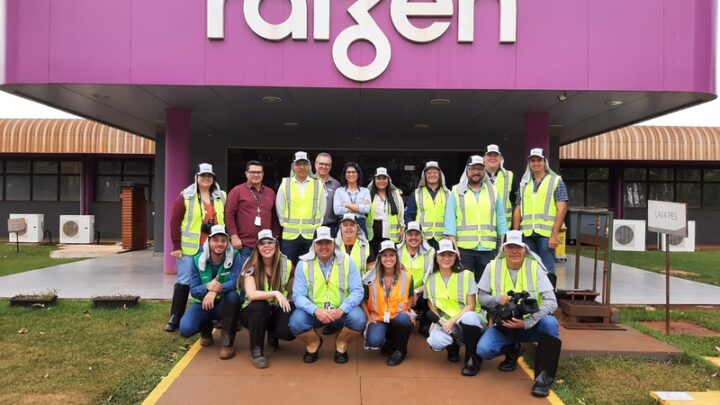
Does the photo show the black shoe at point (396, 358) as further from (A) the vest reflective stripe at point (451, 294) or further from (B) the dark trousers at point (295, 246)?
(B) the dark trousers at point (295, 246)

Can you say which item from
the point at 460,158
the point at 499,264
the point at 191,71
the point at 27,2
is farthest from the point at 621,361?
the point at 460,158

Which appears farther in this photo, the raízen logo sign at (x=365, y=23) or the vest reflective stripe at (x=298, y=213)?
the raízen logo sign at (x=365, y=23)

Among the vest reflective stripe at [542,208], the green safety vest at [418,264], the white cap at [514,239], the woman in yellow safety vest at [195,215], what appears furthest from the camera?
the woman in yellow safety vest at [195,215]

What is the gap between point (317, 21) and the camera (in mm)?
6656

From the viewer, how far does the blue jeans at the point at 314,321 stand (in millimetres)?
4215

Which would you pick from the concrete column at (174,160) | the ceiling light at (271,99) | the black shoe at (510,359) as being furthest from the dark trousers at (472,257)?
the concrete column at (174,160)

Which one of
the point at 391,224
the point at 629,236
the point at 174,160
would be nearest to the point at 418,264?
the point at 391,224

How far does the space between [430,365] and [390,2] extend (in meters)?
4.67

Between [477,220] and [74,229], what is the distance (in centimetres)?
1426

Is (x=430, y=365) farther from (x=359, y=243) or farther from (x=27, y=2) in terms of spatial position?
(x=27, y=2)

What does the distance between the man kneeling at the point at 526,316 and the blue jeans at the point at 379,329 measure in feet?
2.12

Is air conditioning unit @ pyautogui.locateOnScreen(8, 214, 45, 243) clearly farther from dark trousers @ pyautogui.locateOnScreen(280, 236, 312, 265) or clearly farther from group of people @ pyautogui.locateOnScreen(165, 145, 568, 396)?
dark trousers @ pyautogui.locateOnScreen(280, 236, 312, 265)

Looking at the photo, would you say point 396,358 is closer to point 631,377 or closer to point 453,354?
point 453,354

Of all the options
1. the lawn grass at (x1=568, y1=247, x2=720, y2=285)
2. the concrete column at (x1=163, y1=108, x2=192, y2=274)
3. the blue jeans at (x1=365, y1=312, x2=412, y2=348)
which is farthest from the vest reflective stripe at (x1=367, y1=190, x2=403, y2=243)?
the lawn grass at (x1=568, y1=247, x2=720, y2=285)
